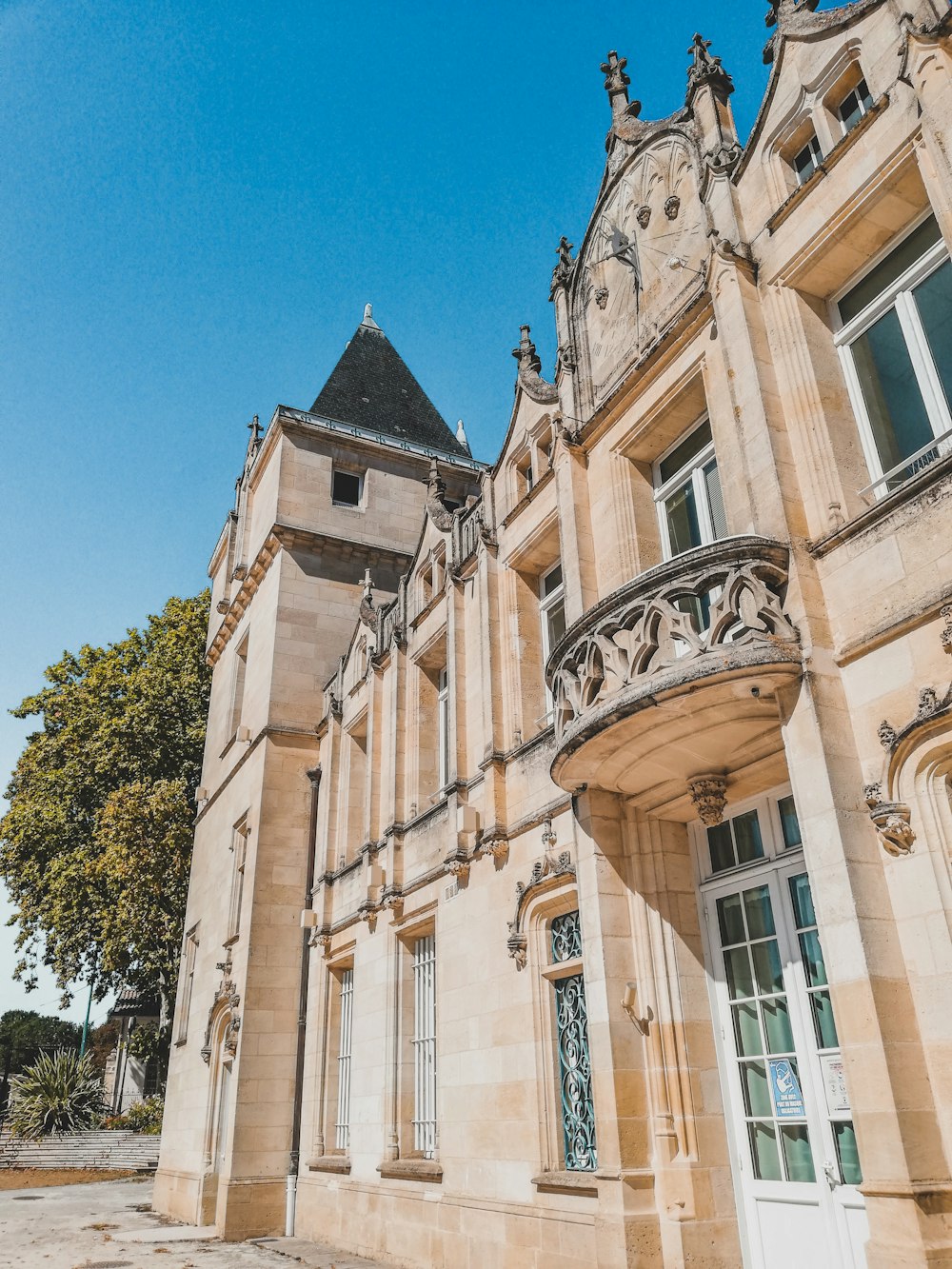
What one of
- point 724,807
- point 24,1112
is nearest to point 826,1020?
point 724,807

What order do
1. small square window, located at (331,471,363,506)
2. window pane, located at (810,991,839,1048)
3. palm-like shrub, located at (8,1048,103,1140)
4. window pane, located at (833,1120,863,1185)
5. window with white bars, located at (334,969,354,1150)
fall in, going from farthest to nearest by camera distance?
palm-like shrub, located at (8,1048,103,1140) < small square window, located at (331,471,363,506) < window with white bars, located at (334,969,354,1150) < window pane, located at (810,991,839,1048) < window pane, located at (833,1120,863,1185)

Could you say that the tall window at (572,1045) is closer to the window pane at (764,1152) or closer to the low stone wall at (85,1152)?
the window pane at (764,1152)

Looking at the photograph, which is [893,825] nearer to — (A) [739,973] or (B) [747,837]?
(B) [747,837]

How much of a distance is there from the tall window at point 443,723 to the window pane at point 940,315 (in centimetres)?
739

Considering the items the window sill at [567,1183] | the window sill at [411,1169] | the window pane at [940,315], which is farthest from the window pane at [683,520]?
the window sill at [411,1169]

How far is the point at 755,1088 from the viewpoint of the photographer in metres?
6.84

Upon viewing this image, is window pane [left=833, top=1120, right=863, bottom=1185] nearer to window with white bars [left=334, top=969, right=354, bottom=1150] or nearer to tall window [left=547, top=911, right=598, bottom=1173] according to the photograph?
tall window [left=547, top=911, right=598, bottom=1173]

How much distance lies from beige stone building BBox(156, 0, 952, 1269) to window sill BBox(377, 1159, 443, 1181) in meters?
0.04

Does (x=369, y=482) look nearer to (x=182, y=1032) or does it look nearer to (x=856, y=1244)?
(x=182, y=1032)

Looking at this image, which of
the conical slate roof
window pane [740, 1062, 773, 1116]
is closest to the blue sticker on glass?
window pane [740, 1062, 773, 1116]

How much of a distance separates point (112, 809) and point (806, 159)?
790 inches

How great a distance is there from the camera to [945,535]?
5375 millimetres

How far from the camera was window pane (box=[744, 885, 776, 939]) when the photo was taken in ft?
22.8

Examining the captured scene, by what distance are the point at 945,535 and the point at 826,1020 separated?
316 cm
